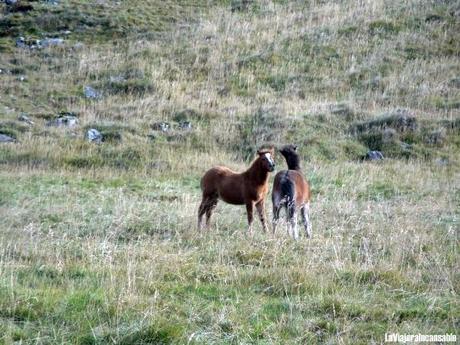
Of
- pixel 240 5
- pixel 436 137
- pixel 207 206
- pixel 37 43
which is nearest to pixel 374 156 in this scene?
pixel 436 137

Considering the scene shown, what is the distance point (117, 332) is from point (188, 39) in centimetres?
2464

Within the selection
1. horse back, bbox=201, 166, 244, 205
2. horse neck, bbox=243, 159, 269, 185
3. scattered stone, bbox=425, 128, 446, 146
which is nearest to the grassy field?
scattered stone, bbox=425, 128, 446, 146

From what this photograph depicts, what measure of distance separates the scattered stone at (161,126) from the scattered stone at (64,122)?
8.25 feet

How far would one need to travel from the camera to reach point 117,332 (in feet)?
18.4

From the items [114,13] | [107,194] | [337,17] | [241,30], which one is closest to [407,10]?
[337,17]

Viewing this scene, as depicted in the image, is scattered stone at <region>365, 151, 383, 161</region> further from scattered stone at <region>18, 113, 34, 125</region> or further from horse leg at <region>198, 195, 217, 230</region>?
scattered stone at <region>18, 113, 34, 125</region>

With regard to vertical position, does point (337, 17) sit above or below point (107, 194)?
above

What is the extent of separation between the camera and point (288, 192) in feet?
35.4

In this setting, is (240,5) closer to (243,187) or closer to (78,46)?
(78,46)

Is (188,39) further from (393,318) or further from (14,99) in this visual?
(393,318)

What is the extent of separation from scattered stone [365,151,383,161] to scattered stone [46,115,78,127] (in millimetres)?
9079

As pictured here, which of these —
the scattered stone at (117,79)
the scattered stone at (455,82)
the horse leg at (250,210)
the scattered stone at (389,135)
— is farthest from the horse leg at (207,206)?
the scattered stone at (455,82)

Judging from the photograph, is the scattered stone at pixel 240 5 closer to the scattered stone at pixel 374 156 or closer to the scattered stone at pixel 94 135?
the scattered stone at pixel 94 135

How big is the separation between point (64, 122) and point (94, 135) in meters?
1.69
